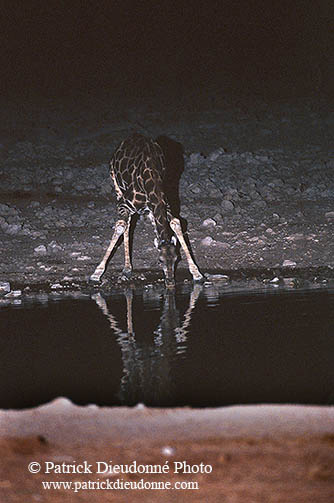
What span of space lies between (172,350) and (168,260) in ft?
9.09

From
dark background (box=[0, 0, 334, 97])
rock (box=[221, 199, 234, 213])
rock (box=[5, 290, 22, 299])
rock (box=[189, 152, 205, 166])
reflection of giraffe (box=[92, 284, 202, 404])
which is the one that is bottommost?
reflection of giraffe (box=[92, 284, 202, 404])

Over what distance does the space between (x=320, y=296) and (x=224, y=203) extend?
4.34 m

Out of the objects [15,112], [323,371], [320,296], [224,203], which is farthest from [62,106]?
[323,371]

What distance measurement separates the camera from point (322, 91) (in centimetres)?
2142

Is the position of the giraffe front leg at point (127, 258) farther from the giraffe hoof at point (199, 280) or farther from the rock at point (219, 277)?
the rock at point (219, 277)

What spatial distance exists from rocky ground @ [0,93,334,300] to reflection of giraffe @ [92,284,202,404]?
6.66 feet

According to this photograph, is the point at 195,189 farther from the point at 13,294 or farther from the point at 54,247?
the point at 13,294

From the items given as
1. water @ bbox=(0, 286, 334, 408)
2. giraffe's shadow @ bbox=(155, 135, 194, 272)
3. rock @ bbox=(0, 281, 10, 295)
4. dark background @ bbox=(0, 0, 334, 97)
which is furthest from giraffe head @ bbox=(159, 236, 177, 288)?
dark background @ bbox=(0, 0, 334, 97)

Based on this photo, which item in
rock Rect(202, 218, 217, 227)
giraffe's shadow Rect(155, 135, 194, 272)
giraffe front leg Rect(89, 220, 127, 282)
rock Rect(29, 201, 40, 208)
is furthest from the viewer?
rock Rect(29, 201, 40, 208)

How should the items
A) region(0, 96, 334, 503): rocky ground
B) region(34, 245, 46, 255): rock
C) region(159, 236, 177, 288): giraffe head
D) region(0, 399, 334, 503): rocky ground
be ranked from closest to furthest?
1. region(0, 399, 334, 503): rocky ground
2. region(0, 96, 334, 503): rocky ground
3. region(159, 236, 177, 288): giraffe head
4. region(34, 245, 46, 255): rock

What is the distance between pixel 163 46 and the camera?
97.8 feet

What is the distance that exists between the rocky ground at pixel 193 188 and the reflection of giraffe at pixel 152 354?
2029 millimetres

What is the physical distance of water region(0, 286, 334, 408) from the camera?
5.00m

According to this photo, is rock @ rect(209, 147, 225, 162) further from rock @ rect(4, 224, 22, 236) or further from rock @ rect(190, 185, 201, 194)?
rock @ rect(4, 224, 22, 236)
